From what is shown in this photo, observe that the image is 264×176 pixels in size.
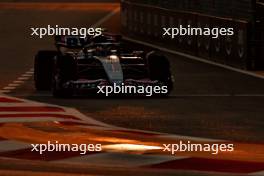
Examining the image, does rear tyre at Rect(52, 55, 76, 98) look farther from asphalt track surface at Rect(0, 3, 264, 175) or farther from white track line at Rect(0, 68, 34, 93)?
white track line at Rect(0, 68, 34, 93)

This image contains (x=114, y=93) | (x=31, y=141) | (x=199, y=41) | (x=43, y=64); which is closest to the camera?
(x=31, y=141)

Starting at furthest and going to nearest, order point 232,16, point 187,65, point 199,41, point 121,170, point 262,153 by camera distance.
A: point 232,16 < point 199,41 < point 187,65 < point 262,153 < point 121,170

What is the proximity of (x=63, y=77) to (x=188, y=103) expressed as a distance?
202cm

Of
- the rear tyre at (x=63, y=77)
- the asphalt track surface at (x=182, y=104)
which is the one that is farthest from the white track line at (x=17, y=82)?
the rear tyre at (x=63, y=77)

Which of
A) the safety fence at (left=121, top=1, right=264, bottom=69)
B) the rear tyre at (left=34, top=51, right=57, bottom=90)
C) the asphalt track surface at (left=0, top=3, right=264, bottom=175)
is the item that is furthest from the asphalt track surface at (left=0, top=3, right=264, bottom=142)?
the safety fence at (left=121, top=1, right=264, bottom=69)

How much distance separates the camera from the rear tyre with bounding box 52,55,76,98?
60.0ft

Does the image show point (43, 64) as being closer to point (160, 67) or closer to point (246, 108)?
point (160, 67)

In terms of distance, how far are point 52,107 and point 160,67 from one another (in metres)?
2.59

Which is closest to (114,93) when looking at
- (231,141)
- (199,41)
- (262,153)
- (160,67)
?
(160,67)

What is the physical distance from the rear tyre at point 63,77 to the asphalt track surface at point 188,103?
22 centimetres

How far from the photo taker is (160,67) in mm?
18594

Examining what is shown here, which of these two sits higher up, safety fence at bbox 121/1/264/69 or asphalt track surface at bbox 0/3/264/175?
safety fence at bbox 121/1/264/69

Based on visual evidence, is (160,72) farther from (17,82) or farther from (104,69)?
(17,82)

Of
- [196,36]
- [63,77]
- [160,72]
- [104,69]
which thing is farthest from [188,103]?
[196,36]
